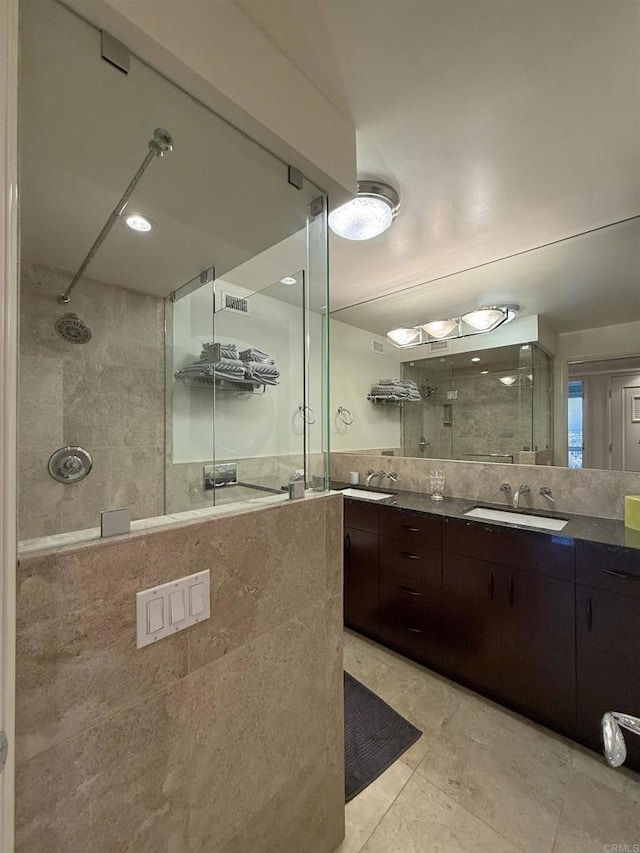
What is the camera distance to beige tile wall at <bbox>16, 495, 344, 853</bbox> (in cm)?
63

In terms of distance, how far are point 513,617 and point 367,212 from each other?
2052 mm

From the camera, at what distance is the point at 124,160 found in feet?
3.87

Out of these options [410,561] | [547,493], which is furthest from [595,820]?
[547,493]

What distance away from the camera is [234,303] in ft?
6.72

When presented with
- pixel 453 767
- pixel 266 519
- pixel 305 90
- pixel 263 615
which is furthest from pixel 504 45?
pixel 453 767

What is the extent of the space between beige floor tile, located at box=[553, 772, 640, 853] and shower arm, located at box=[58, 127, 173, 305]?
8.75ft

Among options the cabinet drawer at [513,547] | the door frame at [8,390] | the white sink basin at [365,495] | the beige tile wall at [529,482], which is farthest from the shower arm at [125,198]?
the beige tile wall at [529,482]

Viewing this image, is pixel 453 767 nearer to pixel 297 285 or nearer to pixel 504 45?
pixel 297 285

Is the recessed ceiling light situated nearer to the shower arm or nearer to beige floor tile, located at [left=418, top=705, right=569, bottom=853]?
the shower arm

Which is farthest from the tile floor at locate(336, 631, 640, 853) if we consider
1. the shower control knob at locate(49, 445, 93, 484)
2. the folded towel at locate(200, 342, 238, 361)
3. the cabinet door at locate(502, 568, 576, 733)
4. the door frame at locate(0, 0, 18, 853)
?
the folded towel at locate(200, 342, 238, 361)

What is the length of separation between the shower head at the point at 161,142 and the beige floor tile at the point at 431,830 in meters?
2.43

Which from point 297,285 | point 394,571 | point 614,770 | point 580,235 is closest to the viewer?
point 614,770

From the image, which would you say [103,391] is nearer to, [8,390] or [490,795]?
[8,390]

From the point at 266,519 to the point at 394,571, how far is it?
1508 millimetres
